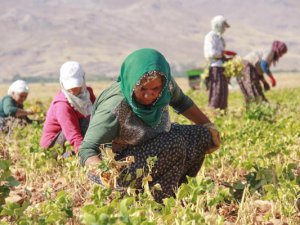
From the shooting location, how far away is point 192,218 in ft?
7.60

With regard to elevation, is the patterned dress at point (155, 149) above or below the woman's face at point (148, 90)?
below

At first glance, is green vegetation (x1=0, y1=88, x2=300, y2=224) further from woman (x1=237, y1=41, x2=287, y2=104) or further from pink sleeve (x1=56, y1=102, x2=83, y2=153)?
woman (x1=237, y1=41, x2=287, y2=104)

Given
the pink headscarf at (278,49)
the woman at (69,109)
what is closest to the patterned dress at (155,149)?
the woman at (69,109)

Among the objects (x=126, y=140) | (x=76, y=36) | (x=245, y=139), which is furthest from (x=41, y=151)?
(x=76, y=36)

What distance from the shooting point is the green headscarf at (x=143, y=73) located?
10.1ft

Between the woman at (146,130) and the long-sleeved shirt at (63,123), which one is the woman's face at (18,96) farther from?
the woman at (146,130)

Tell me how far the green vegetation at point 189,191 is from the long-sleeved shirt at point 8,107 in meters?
0.79

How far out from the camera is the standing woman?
8.49 meters

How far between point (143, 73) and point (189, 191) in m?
0.66

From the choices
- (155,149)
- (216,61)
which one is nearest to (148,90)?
(155,149)

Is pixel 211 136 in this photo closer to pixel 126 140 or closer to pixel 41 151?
pixel 126 140

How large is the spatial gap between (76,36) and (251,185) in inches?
7414

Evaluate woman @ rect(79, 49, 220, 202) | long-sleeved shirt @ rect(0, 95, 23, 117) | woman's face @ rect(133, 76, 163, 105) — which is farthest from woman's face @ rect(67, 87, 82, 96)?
long-sleeved shirt @ rect(0, 95, 23, 117)

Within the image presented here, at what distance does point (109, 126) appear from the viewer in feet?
10.6
